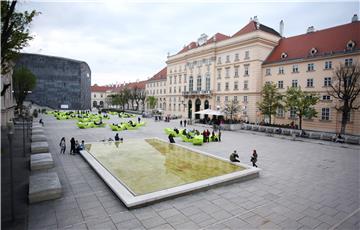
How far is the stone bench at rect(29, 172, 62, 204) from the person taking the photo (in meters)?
8.19

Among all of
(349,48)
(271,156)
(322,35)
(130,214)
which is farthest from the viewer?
(322,35)

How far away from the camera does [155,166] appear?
42.2 feet

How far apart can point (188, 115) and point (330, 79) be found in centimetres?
3225

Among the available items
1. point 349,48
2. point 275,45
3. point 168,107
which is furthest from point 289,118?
point 168,107

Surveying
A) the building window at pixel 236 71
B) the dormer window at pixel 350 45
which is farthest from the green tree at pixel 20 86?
the dormer window at pixel 350 45

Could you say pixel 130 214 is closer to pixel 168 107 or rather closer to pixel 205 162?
pixel 205 162

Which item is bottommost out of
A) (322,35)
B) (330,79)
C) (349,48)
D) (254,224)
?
(254,224)

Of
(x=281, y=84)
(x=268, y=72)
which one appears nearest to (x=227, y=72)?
(x=268, y=72)

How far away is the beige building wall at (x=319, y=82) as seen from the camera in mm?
29397

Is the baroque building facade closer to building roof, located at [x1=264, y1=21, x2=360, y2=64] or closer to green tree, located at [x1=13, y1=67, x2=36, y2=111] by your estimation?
building roof, located at [x1=264, y1=21, x2=360, y2=64]

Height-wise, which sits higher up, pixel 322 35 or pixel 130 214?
pixel 322 35

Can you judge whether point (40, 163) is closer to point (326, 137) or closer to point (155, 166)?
point (155, 166)

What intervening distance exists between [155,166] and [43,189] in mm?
5897

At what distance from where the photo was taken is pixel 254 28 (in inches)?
1640
